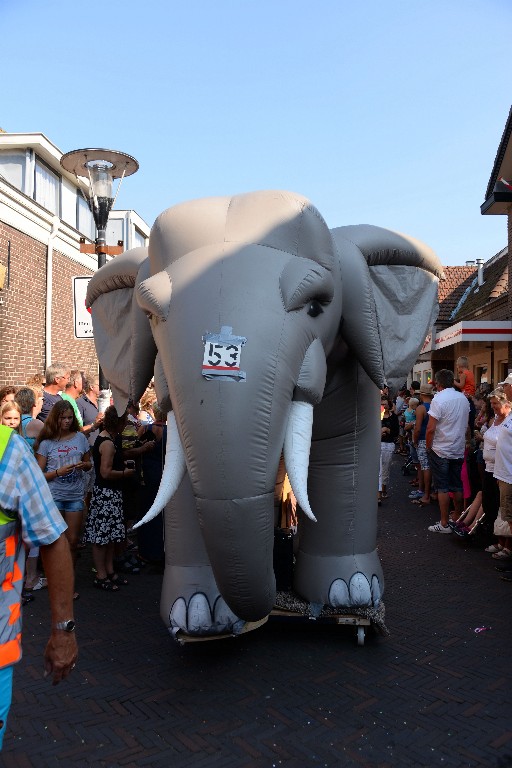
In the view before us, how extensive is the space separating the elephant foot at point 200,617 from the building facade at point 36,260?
6.02 meters

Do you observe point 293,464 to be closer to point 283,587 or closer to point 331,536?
point 331,536

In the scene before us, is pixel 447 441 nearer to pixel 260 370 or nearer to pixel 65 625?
pixel 260 370

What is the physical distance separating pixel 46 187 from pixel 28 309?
10.1 ft

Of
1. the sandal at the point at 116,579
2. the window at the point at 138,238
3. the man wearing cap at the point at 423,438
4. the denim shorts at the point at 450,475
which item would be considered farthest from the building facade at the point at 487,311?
the window at the point at 138,238

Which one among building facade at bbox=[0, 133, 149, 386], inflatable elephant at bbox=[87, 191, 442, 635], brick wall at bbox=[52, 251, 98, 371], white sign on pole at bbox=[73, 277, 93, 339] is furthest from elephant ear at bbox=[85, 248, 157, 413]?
brick wall at bbox=[52, 251, 98, 371]

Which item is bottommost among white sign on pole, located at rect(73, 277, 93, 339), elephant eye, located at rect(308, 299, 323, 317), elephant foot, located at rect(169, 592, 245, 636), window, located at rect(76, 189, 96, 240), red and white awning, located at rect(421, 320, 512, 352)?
elephant foot, located at rect(169, 592, 245, 636)

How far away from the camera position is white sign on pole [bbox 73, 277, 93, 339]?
6.58 m

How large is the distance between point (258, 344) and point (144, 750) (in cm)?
197

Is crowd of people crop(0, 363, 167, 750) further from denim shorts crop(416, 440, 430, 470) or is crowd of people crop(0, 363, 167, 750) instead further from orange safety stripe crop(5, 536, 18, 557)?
denim shorts crop(416, 440, 430, 470)

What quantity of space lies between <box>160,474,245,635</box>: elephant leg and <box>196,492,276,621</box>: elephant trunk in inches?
37.0

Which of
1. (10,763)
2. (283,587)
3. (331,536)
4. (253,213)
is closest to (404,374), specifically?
(331,536)

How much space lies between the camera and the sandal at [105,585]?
5.20 meters

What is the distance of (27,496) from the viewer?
6.66ft

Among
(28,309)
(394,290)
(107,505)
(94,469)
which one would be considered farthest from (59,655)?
(28,309)
